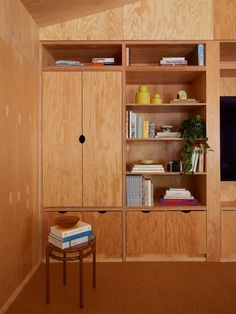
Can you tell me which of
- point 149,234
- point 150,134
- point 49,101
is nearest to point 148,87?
point 150,134

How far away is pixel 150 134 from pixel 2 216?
172 cm

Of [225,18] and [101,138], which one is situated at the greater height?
[225,18]

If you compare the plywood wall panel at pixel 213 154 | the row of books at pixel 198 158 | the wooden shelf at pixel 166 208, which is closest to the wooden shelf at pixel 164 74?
the plywood wall panel at pixel 213 154

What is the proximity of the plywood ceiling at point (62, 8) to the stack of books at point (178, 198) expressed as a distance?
1981mm

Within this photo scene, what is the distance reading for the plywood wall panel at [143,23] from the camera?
3004 millimetres

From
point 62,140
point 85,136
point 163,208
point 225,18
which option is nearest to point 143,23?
point 225,18

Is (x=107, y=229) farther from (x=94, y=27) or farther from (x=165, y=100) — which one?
(x=94, y=27)

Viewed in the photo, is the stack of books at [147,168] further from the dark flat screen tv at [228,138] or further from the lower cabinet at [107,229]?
the dark flat screen tv at [228,138]

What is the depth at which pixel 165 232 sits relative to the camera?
3.02 m

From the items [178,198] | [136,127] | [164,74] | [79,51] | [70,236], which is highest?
[79,51]

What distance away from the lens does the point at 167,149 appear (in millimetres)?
3529

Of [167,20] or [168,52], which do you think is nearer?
[167,20]

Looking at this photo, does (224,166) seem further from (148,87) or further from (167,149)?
(148,87)

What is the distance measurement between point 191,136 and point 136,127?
574 mm
